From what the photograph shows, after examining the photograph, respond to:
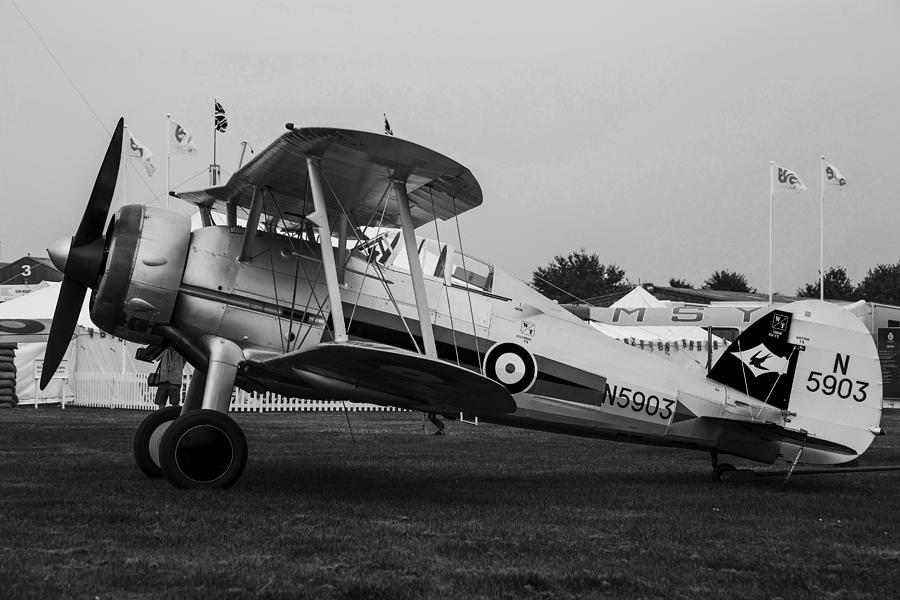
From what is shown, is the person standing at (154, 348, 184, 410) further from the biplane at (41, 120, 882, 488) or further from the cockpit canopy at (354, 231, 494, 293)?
the cockpit canopy at (354, 231, 494, 293)

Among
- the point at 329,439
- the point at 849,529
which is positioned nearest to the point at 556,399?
the point at 849,529

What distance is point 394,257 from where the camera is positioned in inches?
→ 358

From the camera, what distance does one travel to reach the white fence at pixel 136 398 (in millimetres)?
22031

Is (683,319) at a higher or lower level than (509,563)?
higher

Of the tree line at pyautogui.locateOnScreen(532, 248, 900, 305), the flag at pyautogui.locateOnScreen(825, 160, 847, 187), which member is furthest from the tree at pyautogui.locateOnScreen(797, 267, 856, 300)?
the flag at pyautogui.locateOnScreen(825, 160, 847, 187)

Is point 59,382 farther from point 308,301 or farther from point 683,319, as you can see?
point 308,301

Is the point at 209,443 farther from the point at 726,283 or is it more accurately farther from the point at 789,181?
the point at 726,283

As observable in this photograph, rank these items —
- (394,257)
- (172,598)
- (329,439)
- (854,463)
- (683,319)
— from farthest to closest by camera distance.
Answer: (683,319) < (329,439) < (854,463) < (394,257) < (172,598)

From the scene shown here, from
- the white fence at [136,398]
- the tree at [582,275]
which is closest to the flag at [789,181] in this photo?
the white fence at [136,398]

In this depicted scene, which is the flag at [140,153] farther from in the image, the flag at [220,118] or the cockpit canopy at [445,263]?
the cockpit canopy at [445,263]

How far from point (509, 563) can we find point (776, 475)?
4735 millimetres

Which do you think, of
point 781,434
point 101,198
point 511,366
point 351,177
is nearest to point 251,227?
point 351,177

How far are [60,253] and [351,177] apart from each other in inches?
103

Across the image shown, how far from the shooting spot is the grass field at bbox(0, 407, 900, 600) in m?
4.61
